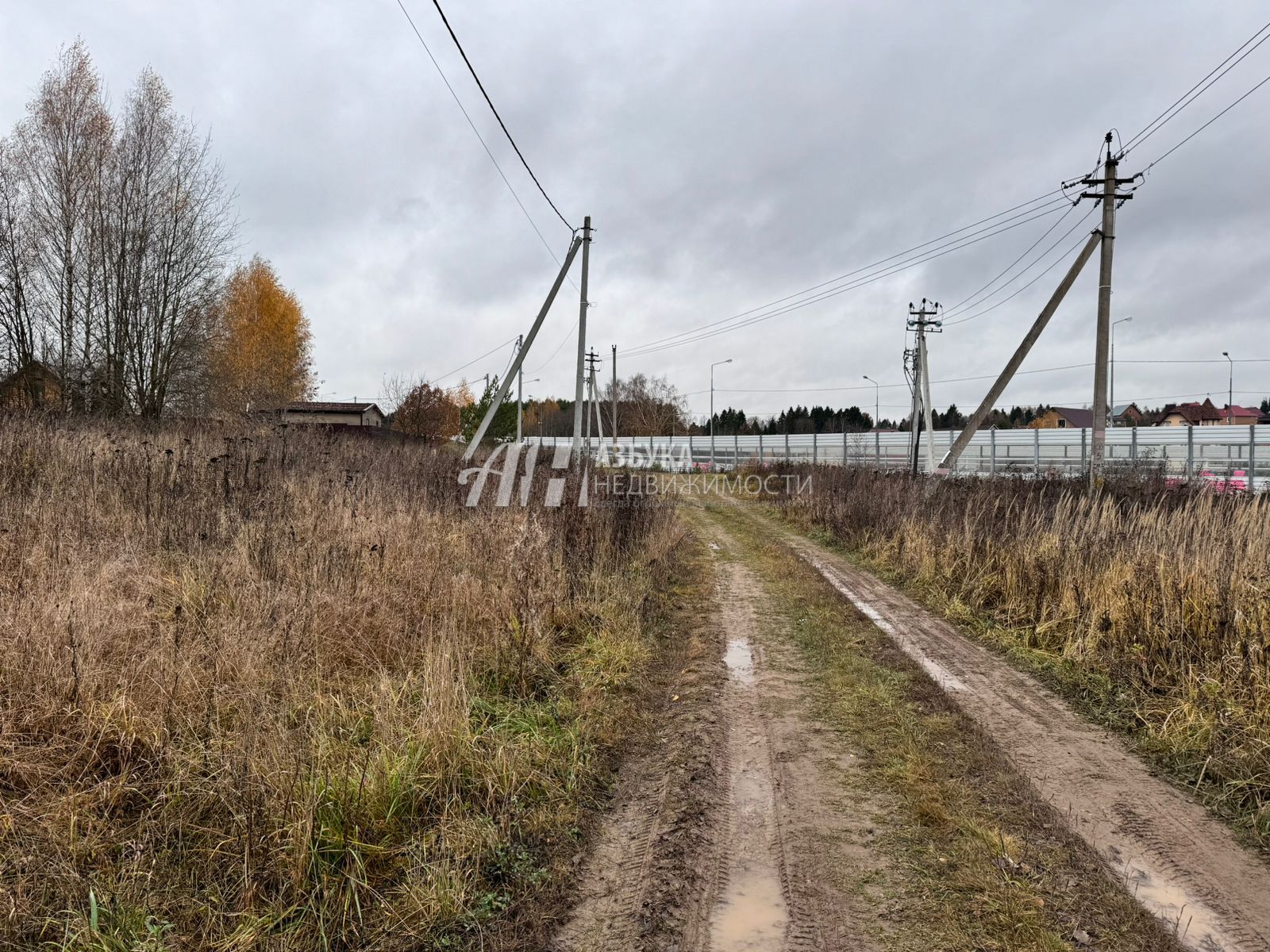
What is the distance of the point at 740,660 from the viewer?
18.5 feet

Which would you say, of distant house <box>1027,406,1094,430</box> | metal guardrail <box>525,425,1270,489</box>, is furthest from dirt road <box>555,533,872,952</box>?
distant house <box>1027,406,1094,430</box>

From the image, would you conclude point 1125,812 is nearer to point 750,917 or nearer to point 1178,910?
point 1178,910

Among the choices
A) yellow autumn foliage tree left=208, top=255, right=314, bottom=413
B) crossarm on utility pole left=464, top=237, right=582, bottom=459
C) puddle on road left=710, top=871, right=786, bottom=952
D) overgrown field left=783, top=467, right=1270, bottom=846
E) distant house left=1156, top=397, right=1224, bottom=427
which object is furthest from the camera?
distant house left=1156, top=397, right=1224, bottom=427

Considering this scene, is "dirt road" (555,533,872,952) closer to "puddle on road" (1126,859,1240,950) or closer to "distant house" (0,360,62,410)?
"puddle on road" (1126,859,1240,950)

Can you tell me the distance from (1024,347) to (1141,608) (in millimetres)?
11608

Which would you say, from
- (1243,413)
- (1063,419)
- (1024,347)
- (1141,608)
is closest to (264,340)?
(1024,347)

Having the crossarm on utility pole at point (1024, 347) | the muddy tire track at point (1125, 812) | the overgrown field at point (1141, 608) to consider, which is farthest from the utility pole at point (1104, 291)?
the muddy tire track at point (1125, 812)

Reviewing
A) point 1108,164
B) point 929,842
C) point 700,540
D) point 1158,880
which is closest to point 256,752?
point 929,842

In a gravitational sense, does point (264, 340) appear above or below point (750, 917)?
above

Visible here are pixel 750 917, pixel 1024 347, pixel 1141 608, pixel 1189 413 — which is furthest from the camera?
pixel 1189 413

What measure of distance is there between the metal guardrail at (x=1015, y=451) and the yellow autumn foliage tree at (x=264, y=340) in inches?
511

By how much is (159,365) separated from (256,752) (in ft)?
61.7

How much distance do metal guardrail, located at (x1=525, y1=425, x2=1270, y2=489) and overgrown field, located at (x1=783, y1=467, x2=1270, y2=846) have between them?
34.1ft

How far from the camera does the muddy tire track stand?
2.48m
